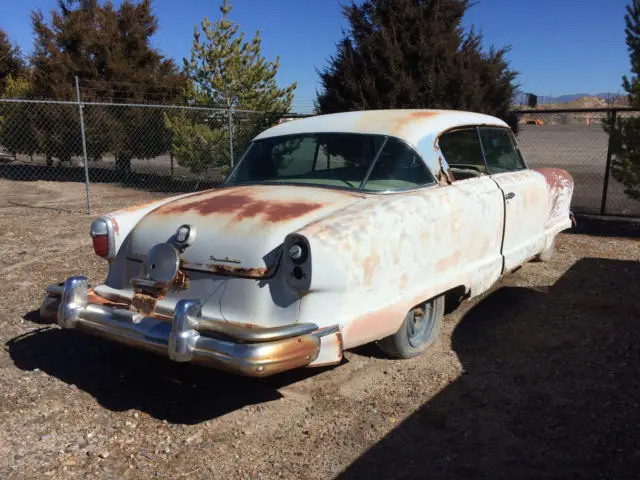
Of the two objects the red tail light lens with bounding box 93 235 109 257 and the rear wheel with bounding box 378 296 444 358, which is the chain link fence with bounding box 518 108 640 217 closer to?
the rear wheel with bounding box 378 296 444 358

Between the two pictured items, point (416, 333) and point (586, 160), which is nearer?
point (416, 333)

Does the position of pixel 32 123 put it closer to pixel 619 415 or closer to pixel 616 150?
pixel 616 150

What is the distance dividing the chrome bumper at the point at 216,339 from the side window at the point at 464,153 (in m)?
2.01

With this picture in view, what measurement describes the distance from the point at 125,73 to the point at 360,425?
15058 mm

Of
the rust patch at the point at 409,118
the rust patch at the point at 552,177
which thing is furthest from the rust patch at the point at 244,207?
the rust patch at the point at 552,177

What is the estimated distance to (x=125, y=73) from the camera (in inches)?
623

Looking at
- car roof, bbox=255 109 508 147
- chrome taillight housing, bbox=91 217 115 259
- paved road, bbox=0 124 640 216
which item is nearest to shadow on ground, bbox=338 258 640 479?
car roof, bbox=255 109 508 147

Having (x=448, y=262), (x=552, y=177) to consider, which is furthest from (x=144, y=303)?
(x=552, y=177)

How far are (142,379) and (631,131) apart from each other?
7.19m

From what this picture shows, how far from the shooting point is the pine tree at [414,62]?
31.6 ft

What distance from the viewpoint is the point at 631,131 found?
25.4ft

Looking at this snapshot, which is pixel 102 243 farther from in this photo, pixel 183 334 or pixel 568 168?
pixel 568 168

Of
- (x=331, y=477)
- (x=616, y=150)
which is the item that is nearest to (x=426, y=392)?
(x=331, y=477)

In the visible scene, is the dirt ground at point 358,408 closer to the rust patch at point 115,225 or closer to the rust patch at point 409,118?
the rust patch at point 115,225
